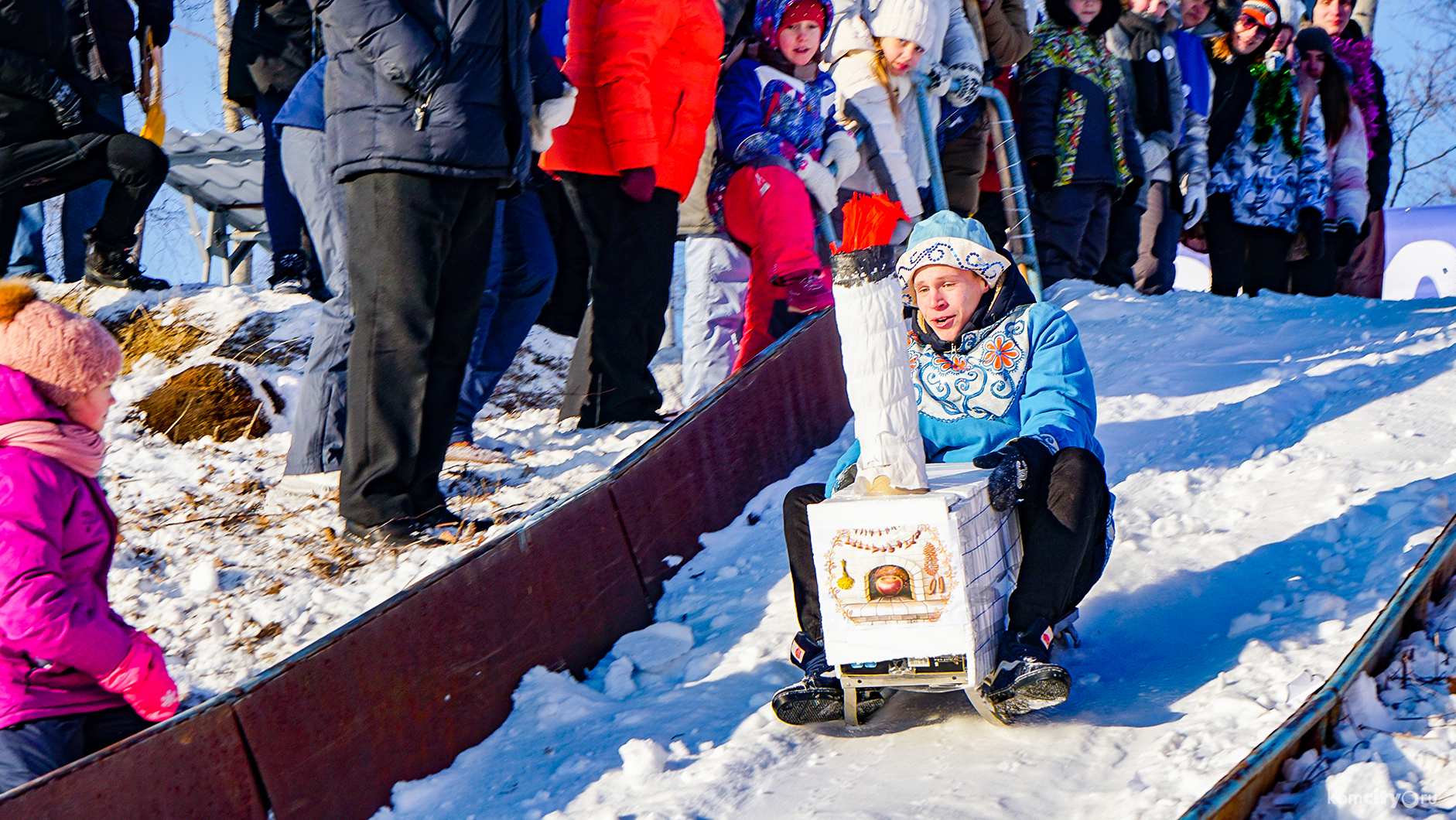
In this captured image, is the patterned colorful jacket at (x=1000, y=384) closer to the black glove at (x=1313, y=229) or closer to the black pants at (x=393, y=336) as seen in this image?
the black pants at (x=393, y=336)

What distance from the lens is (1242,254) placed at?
840cm

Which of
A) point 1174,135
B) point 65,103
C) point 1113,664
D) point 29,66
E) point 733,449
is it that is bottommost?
point 1113,664

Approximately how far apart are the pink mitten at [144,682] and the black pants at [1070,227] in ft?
19.1

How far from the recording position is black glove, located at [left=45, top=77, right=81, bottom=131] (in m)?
5.07

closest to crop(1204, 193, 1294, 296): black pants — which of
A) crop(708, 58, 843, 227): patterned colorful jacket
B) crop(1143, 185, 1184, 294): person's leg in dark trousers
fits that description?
crop(1143, 185, 1184, 294): person's leg in dark trousers

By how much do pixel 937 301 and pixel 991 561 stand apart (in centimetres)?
78

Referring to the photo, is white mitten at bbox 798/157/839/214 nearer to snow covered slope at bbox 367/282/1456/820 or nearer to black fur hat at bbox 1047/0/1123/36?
snow covered slope at bbox 367/282/1456/820

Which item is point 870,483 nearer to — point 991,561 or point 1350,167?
point 991,561

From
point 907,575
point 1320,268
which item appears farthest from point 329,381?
point 1320,268

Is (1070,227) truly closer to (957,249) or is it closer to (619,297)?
(619,297)

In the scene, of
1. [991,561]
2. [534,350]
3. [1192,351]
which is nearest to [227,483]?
[534,350]

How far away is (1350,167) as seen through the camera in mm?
8508

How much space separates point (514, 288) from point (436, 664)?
2.36 meters

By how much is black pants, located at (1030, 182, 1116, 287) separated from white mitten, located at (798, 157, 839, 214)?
208 cm
